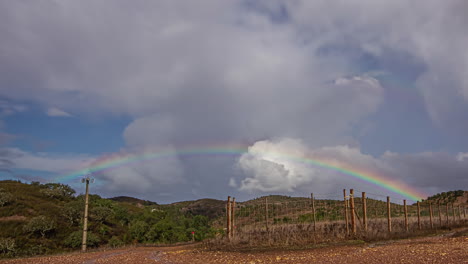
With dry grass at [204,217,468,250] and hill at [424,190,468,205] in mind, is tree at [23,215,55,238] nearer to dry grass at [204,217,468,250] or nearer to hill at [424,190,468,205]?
dry grass at [204,217,468,250]

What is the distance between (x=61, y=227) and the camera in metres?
41.8

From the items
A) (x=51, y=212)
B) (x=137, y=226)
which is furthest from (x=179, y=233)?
(x=51, y=212)

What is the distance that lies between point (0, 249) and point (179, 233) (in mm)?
16430

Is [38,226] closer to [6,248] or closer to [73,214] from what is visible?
[6,248]

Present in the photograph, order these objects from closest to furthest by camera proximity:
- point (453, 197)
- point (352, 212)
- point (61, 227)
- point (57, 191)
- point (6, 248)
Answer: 1. point (352, 212)
2. point (6, 248)
3. point (61, 227)
4. point (57, 191)
5. point (453, 197)

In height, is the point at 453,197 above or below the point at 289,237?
above

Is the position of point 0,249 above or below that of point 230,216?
below

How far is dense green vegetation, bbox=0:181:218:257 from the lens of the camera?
119 feet

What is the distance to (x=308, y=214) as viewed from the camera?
2594 centimetres

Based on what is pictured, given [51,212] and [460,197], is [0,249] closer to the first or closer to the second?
[51,212]

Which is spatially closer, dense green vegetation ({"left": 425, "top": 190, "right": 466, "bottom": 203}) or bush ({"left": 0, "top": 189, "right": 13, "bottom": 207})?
bush ({"left": 0, "top": 189, "right": 13, "bottom": 207})

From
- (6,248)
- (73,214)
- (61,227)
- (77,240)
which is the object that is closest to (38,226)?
(61,227)

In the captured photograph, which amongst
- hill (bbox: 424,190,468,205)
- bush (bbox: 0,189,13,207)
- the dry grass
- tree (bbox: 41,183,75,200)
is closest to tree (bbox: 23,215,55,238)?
bush (bbox: 0,189,13,207)

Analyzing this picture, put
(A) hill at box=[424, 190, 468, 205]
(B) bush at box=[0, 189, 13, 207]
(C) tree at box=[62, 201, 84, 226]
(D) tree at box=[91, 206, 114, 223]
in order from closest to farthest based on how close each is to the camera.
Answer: (C) tree at box=[62, 201, 84, 226], (B) bush at box=[0, 189, 13, 207], (D) tree at box=[91, 206, 114, 223], (A) hill at box=[424, 190, 468, 205]
